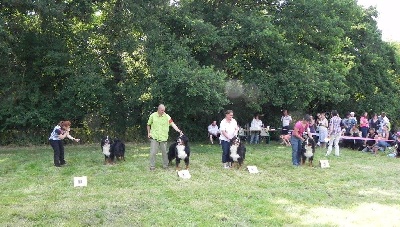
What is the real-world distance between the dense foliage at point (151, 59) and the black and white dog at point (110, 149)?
413cm

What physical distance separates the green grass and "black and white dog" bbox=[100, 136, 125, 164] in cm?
33

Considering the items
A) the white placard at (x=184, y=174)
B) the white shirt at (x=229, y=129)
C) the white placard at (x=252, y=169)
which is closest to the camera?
the white placard at (x=184, y=174)

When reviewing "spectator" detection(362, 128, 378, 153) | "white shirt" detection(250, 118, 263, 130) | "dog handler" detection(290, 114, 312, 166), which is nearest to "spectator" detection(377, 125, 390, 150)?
"spectator" detection(362, 128, 378, 153)

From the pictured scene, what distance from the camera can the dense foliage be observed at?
16688 mm

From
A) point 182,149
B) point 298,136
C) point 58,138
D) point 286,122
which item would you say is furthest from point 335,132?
point 58,138

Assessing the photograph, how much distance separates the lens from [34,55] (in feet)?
58.7

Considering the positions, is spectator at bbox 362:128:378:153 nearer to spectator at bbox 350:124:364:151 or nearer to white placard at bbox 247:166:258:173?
spectator at bbox 350:124:364:151

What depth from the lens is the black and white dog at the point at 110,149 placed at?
11805 mm

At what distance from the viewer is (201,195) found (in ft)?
26.6

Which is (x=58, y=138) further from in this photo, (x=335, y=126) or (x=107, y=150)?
(x=335, y=126)

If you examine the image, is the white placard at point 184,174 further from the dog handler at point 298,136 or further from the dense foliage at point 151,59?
the dense foliage at point 151,59

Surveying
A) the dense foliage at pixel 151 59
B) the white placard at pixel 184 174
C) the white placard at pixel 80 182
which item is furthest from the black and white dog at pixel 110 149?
the dense foliage at pixel 151 59

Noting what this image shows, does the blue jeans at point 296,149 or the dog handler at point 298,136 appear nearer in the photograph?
the dog handler at point 298,136

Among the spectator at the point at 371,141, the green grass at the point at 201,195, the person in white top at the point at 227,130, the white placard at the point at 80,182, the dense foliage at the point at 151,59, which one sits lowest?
the green grass at the point at 201,195
